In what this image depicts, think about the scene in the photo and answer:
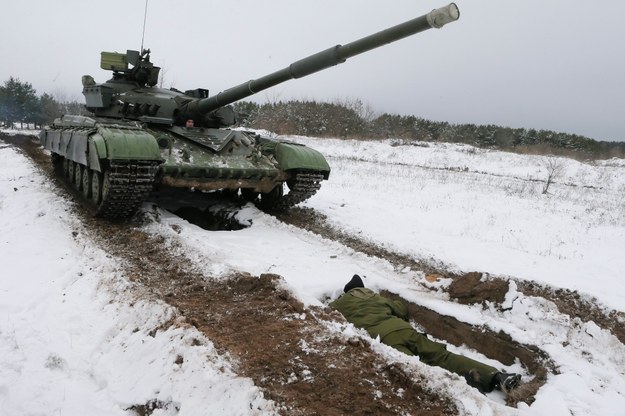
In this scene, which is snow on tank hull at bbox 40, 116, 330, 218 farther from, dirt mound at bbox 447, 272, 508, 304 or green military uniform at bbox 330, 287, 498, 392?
dirt mound at bbox 447, 272, 508, 304

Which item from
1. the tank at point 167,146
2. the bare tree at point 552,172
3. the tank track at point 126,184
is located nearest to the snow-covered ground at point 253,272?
the tank track at point 126,184

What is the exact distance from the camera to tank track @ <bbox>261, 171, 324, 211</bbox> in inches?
327

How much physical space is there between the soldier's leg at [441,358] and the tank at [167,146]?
2.88m

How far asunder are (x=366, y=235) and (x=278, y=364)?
15.8 ft

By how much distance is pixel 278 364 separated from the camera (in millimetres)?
3074

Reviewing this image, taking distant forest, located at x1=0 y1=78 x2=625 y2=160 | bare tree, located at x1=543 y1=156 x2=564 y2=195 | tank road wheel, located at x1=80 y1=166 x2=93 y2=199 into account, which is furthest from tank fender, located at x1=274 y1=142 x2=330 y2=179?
distant forest, located at x1=0 y1=78 x2=625 y2=160

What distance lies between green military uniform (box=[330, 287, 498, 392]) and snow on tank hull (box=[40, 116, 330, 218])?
3650 millimetres

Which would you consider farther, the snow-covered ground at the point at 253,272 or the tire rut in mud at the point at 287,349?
the snow-covered ground at the point at 253,272

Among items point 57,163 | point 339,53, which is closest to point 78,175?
point 57,163

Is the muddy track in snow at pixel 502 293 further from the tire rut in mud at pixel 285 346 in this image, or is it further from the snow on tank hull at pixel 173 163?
the snow on tank hull at pixel 173 163

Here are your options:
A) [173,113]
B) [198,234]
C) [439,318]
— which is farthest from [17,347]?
[173,113]

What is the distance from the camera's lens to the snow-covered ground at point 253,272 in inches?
118

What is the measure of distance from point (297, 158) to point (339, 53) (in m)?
3.20

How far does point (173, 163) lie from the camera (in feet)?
23.3
